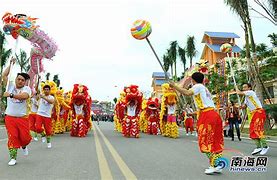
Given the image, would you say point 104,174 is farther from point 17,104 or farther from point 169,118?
point 169,118

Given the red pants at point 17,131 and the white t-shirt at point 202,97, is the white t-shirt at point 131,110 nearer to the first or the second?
the red pants at point 17,131

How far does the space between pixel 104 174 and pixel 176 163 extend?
1.96 metres

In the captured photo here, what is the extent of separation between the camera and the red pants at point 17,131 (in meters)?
7.13

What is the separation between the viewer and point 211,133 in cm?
629

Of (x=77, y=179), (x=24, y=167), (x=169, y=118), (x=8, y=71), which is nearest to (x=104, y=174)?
(x=77, y=179)

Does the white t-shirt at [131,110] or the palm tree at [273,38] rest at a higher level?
the palm tree at [273,38]

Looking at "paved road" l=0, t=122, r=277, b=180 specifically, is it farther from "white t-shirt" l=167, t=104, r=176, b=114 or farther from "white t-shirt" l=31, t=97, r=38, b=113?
"white t-shirt" l=167, t=104, r=176, b=114

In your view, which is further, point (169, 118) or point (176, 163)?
point (169, 118)

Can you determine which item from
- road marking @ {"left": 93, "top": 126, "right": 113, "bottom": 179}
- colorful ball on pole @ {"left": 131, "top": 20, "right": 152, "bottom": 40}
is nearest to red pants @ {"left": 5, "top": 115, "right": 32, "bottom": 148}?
road marking @ {"left": 93, "top": 126, "right": 113, "bottom": 179}

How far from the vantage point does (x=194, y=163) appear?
24.5ft

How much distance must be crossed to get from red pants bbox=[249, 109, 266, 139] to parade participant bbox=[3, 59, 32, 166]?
543cm

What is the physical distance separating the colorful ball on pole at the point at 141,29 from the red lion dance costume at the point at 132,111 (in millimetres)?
8321

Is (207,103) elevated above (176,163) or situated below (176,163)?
above

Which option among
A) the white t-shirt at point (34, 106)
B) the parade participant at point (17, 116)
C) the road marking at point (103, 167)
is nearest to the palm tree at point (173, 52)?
the white t-shirt at point (34, 106)
